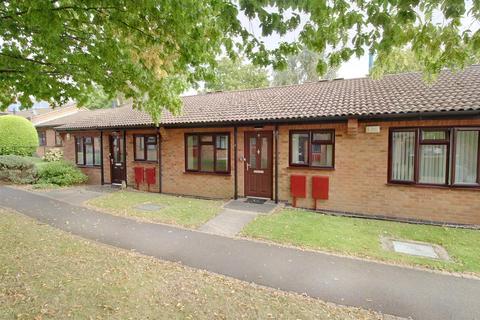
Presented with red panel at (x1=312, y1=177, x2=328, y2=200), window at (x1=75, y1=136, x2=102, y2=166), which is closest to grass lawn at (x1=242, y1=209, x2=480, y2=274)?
red panel at (x1=312, y1=177, x2=328, y2=200)

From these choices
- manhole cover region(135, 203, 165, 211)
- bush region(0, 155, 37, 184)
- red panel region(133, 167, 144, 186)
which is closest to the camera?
manhole cover region(135, 203, 165, 211)

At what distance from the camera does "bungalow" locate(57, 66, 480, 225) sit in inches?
284

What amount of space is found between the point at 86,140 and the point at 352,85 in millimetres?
12675

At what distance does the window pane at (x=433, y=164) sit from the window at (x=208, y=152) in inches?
233

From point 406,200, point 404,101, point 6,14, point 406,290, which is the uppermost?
point 6,14

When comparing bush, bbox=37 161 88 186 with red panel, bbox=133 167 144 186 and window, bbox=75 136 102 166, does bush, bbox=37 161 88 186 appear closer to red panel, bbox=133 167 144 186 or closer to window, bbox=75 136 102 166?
window, bbox=75 136 102 166

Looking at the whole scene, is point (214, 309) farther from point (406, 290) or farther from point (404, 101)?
point (404, 101)

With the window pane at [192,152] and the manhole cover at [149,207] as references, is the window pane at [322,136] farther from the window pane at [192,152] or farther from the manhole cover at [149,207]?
the manhole cover at [149,207]

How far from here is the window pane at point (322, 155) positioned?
28.1ft

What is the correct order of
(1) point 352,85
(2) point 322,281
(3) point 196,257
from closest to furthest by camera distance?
(2) point 322,281, (3) point 196,257, (1) point 352,85

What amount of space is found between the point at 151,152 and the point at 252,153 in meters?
4.75

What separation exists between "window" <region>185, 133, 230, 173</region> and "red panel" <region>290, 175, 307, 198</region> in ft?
8.15

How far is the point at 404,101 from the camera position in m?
7.89

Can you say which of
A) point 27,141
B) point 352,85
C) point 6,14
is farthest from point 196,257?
point 27,141
